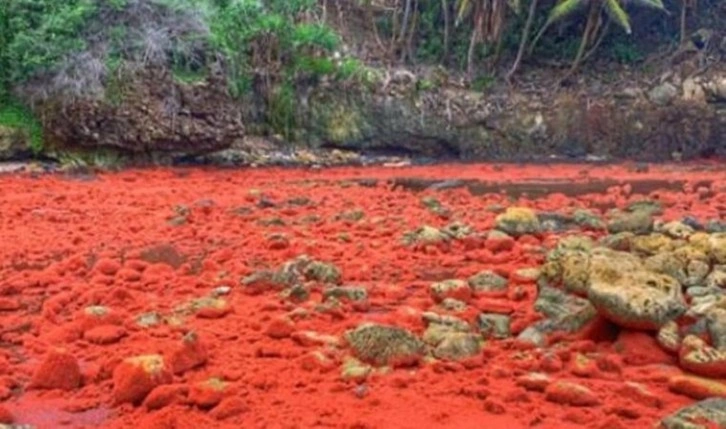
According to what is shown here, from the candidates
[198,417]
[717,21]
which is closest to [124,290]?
[198,417]

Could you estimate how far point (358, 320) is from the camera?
16.8ft

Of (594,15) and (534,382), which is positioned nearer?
(534,382)

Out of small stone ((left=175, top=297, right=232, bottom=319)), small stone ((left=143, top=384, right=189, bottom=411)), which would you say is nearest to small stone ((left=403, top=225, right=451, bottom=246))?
small stone ((left=175, top=297, right=232, bottom=319))

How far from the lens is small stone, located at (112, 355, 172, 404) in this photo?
12.8 ft

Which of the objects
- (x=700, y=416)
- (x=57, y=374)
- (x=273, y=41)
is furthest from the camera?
(x=273, y=41)

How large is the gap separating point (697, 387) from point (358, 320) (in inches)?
77.0

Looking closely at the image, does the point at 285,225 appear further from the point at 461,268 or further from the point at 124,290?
the point at 124,290

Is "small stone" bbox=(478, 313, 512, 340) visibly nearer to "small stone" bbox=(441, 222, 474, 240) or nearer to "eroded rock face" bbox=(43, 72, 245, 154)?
"small stone" bbox=(441, 222, 474, 240)

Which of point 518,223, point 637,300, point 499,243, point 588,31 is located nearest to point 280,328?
point 637,300

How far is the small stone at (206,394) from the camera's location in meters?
3.85

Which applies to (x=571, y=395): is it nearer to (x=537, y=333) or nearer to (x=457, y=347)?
(x=457, y=347)

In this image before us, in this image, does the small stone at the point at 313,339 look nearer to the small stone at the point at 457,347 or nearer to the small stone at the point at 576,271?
the small stone at the point at 457,347

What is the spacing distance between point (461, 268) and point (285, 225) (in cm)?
248

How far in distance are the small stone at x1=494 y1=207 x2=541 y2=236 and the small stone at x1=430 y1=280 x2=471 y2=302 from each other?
2.09 meters
